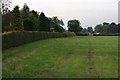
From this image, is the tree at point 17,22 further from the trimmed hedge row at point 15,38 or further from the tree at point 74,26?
the tree at point 74,26

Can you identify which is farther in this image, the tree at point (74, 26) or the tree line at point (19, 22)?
the tree at point (74, 26)

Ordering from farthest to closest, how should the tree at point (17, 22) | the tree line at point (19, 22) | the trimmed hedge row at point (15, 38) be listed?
the tree line at point (19, 22)
the tree at point (17, 22)
the trimmed hedge row at point (15, 38)

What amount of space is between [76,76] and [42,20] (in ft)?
166

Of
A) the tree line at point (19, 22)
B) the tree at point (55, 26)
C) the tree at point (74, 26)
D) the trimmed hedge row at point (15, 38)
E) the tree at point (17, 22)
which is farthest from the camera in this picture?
the tree at point (74, 26)

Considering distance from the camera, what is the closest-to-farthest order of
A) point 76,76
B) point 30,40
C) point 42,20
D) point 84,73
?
point 76,76 < point 84,73 < point 30,40 < point 42,20

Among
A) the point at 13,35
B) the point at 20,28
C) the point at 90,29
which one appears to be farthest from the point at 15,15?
the point at 90,29

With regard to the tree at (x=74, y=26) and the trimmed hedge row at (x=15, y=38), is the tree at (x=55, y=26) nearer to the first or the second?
the tree at (x=74, y=26)

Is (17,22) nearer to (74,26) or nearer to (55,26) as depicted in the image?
(55,26)

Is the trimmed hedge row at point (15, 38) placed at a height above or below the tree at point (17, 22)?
below

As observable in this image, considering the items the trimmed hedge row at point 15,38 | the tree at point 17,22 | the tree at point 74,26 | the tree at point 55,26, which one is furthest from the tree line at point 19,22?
the tree at point 74,26

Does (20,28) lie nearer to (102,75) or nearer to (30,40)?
(30,40)

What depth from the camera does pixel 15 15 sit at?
43.9 meters

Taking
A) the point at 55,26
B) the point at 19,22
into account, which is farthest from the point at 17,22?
the point at 55,26

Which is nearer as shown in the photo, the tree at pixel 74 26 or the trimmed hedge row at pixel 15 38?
the trimmed hedge row at pixel 15 38
